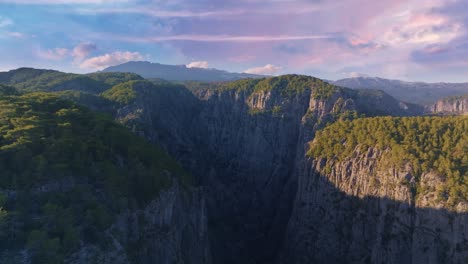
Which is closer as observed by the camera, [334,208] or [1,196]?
[1,196]

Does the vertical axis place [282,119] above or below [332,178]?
above

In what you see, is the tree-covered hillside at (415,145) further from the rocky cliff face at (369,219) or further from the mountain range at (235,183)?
the rocky cliff face at (369,219)

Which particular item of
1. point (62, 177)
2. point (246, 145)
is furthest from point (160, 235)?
point (246, 145)

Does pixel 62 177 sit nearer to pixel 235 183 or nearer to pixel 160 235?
pixel 160 235

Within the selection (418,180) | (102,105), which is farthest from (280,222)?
(102,105)

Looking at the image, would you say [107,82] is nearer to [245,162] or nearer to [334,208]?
[245,162]

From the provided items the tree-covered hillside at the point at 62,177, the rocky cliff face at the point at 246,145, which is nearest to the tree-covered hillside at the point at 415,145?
the rocky cliff face at the point at 246,145

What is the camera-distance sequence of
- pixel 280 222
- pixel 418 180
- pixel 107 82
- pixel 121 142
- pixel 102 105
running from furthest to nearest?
pixel 107 82
pixel 102 105
pixel 280 222
pixel 418 180
pixel 121 142
